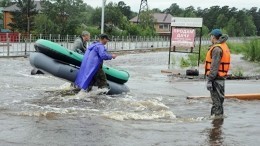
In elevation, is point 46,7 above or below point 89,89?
above

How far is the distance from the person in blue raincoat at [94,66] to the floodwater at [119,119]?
301 mm

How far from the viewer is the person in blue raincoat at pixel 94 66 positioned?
10391 mm

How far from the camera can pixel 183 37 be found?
19.6 metres

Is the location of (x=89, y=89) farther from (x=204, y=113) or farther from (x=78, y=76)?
(x=204, y=113)

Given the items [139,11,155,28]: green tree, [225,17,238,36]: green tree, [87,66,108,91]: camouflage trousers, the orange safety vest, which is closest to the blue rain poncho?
[87,66,108,91]: camouflage trousers

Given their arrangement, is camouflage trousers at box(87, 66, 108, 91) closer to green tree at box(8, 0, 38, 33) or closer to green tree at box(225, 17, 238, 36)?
green tree at box(8, 0, 38, 33)

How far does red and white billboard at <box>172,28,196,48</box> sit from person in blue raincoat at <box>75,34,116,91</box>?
942cm

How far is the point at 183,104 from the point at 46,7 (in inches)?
2226

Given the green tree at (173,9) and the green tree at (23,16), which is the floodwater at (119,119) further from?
the green tree at (173,9)

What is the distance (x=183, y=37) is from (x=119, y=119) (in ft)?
40.3

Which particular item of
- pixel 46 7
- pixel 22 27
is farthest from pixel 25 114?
pixel 22 27

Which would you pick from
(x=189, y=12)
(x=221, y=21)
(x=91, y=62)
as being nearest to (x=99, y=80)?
(x=91, y=62)

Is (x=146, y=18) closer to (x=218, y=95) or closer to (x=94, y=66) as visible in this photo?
(x=94, y=66)

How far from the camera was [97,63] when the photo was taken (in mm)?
10469
